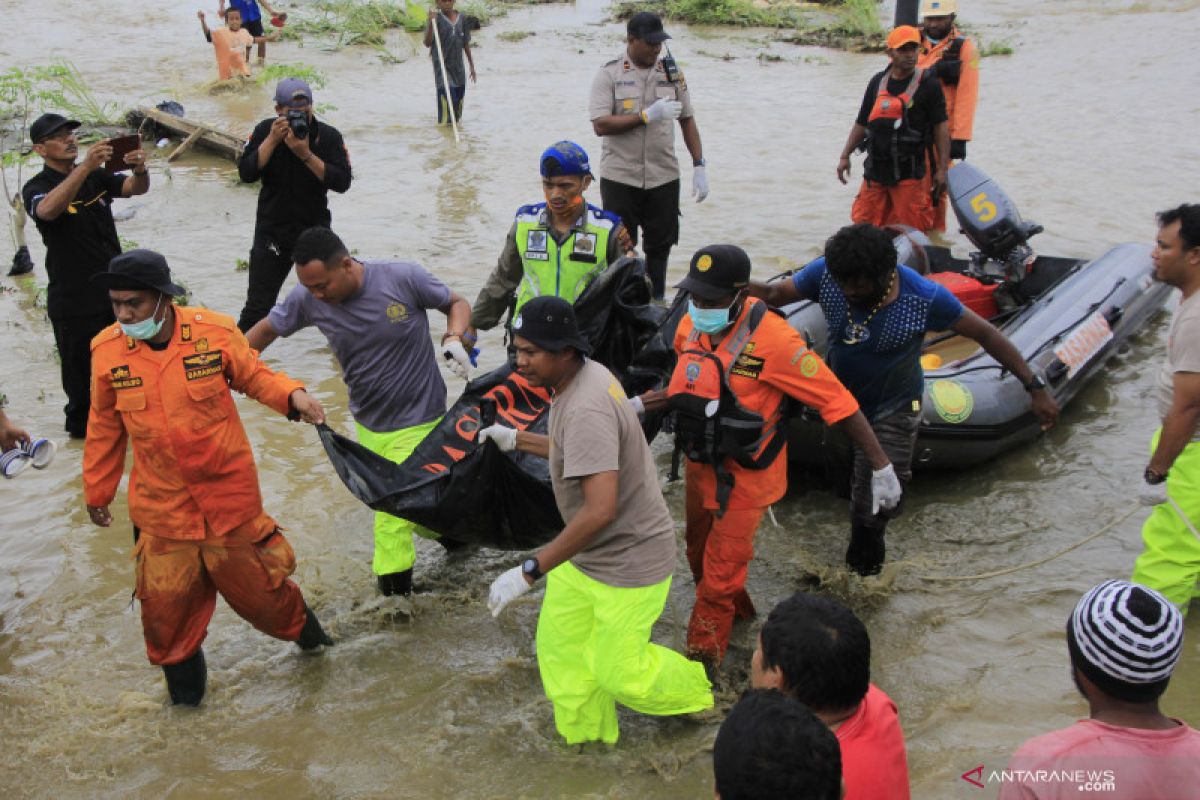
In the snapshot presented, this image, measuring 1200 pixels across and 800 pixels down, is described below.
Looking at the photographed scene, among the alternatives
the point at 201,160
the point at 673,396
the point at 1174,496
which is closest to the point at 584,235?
the point at 673,396

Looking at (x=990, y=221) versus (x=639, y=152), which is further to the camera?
(x=990, y=221)

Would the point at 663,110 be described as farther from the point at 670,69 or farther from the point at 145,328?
the point at 145,328

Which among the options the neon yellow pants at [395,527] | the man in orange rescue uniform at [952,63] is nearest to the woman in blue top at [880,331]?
the neon yellow pants at [395,527]

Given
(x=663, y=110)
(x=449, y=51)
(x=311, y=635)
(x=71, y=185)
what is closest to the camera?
(x=311, y=635)

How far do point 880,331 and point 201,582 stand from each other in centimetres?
303

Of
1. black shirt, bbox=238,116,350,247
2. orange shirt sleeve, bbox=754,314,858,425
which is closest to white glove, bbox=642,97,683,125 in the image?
black shirt, bbox=238,116,350,247

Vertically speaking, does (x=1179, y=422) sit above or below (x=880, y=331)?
below

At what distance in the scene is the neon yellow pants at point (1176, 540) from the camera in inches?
167

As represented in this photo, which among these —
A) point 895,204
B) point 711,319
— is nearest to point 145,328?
point 711,319

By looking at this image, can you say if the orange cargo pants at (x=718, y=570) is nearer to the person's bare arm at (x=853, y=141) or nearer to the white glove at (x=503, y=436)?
the white glove at (x=503, y=436)

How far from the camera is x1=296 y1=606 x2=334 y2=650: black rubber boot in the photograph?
15.1 feet

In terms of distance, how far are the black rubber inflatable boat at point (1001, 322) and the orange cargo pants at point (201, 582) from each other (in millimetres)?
2885

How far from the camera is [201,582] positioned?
4.23 meters

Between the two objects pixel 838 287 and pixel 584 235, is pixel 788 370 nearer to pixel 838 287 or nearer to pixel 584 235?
pixel 838 287
